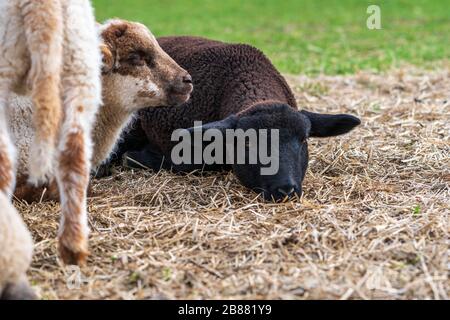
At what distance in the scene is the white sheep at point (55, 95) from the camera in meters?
5.22

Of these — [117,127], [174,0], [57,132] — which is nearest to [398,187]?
[117,127]

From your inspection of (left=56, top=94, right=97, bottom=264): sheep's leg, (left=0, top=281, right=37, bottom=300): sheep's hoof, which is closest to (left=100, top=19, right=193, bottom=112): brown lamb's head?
(left=56, top=94, right=97, bottom=264): sheep's leg

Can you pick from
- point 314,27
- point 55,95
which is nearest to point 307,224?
point 55,95

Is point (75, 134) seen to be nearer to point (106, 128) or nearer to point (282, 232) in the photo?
point (282, 232)

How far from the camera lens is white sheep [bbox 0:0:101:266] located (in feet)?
17.1

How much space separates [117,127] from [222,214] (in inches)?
56.3

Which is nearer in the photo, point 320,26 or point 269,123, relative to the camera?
point 269,123

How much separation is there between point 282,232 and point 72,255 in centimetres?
156

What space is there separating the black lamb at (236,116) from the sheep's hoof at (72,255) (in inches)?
78.7

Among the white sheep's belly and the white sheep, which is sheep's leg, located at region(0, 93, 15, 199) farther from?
the white sheep's belly

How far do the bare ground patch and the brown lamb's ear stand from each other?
1143mm

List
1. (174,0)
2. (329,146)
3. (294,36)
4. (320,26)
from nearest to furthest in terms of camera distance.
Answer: (329,146) → (294,36) → (320,26) → (174,0)

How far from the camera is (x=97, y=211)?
6586 mm
